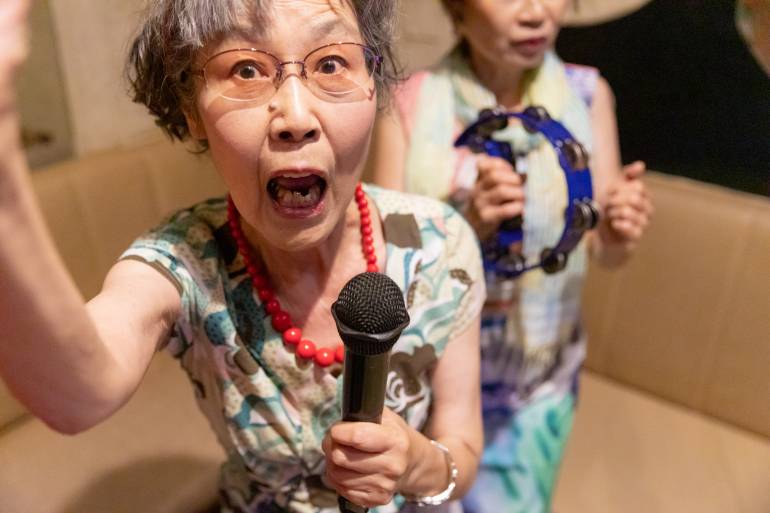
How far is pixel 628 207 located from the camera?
958mm

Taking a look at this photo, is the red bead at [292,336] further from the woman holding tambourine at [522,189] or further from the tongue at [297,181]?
the woman holding tambourine at [522,189]

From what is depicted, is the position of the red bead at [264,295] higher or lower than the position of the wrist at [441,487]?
higher

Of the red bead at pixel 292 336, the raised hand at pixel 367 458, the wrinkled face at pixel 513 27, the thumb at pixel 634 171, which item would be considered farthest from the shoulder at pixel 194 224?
the thumb at pixel 634 171

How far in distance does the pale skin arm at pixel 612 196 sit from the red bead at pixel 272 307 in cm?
50

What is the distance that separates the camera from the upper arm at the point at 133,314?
49cm

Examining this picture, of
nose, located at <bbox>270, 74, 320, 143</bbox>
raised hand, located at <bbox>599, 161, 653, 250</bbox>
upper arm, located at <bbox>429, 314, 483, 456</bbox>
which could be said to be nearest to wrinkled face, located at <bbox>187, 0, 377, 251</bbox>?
nose, located at <bbox>270, 74, 320, 143</bbox>

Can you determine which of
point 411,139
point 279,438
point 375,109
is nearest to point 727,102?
point 411,139

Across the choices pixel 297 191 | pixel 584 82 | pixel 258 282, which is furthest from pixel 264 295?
pixel 584 82

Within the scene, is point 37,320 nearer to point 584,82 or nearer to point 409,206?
point 409,206

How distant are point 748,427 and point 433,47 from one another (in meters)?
0.92

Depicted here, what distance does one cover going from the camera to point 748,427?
0.89 meters

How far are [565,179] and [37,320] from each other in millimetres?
705

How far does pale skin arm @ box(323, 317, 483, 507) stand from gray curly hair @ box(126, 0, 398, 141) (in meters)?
0.27

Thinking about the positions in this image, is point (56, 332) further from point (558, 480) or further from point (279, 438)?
point (558, 480)
